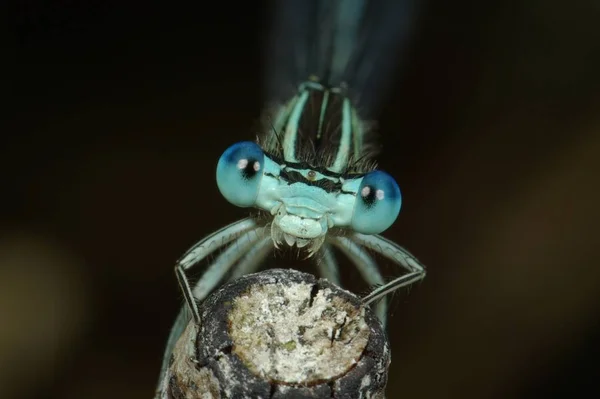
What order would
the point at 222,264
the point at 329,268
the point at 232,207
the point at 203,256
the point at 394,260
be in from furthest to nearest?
the point at 232,207 < the point at 329,268 < the point at 222,264 < the point at 394,260 < the point at 203,256

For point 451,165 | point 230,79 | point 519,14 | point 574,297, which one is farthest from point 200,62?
point 574,297

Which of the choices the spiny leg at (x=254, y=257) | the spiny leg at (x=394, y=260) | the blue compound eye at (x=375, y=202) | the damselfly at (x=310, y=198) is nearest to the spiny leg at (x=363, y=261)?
the damselfly at (x=310, y=198)

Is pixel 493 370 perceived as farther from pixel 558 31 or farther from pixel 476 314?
pixel 558 31

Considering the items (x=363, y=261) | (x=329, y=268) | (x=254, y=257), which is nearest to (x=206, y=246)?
(x=254, y=257)

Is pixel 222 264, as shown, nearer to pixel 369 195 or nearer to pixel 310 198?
pixel 310 198

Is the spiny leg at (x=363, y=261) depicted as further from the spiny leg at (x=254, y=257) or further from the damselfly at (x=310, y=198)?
the spiny leg at (x=254, y=257)

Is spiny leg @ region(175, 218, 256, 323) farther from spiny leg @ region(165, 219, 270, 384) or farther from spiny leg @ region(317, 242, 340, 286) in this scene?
spiny leg @ region(317, 242, 340, 286)
